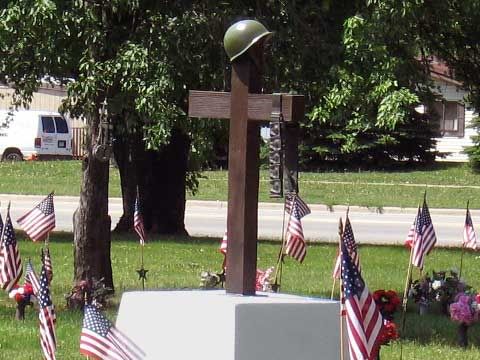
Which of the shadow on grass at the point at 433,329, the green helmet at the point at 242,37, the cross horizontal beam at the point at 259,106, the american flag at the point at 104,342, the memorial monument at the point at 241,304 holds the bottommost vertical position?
the shadow on grass at the point at 433,329

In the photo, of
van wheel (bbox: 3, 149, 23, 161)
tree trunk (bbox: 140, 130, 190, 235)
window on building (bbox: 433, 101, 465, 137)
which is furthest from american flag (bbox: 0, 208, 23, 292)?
window on building (bbox: 433, 101, 465, 137)

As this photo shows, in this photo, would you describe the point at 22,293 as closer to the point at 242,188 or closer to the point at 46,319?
the point at 46,319

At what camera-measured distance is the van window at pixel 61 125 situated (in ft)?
140

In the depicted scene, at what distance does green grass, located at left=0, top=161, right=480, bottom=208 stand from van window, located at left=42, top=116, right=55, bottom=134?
168 inches

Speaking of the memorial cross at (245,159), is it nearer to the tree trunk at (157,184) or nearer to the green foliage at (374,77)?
the green foliage at (374,77)

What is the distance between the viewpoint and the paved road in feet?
72.1

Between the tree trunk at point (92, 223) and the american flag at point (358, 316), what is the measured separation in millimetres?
5232

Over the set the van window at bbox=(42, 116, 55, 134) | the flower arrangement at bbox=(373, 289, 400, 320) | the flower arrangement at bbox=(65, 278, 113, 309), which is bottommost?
the flower arrangement at bbox=(65, 278, 113, 309)

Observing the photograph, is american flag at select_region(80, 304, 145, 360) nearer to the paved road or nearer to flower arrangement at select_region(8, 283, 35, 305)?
flower arrangement at select_region(8, 283, 35, 305)

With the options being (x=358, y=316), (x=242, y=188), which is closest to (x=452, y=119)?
(x=358, y=316)

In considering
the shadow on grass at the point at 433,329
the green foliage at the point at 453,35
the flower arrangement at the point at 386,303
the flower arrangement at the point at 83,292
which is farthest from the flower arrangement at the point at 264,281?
the green foliage at the point at 453,35

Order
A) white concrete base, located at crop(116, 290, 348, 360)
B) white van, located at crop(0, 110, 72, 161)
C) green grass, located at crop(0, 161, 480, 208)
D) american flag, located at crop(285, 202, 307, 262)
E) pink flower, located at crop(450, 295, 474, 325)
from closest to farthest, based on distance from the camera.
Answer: white concrete base, located at crop(116, 290, 348, 360) → pink flower, located at crop(450, 295, 474, 325) → american flag, located at crop(285, 202, 307, 262) → green grass, located at crop(0, 161, 480, 208) → white van, located at crop(0, 110, 72, 161)

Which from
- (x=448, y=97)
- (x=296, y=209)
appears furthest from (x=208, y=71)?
(x=448, y=97)

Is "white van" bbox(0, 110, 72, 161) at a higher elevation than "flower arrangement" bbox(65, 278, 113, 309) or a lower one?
higher
